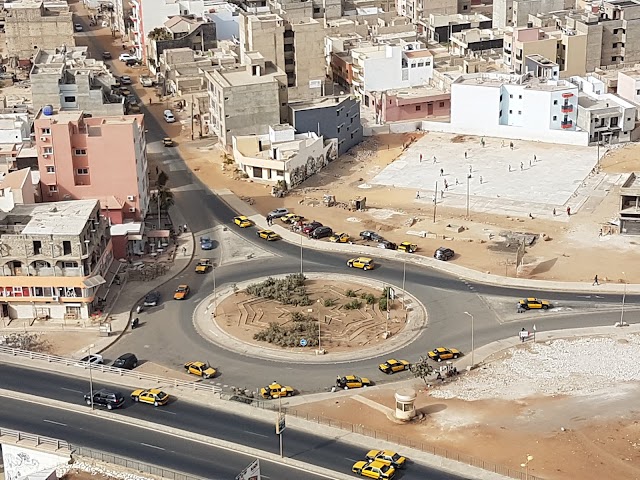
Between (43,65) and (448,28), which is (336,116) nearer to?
(43,65)

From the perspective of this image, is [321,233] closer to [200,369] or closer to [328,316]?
A: [328,316]

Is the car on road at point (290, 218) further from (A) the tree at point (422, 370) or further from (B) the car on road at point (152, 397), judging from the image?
(B) the car on road at point (152, 397)

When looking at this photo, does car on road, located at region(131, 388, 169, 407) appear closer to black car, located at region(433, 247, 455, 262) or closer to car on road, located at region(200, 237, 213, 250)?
car on road, located at region(200, 237, 213, 250)

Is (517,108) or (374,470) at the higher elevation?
(517,108)

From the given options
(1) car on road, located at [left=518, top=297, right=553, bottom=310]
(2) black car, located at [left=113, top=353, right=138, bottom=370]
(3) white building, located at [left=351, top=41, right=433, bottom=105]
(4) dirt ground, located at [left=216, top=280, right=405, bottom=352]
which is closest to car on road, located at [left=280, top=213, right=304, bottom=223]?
(4) dirt ground, located at [left=216, top=280, right=405, bottom=352]

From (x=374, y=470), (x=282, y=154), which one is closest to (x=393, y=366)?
(x=374, y=470)

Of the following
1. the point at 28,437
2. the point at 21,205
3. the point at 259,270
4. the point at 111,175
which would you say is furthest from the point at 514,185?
the point at 28,437
